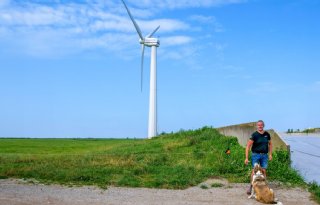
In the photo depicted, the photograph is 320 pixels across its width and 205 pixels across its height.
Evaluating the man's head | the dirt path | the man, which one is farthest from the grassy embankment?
the man's head

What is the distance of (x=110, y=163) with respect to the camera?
21.0 m

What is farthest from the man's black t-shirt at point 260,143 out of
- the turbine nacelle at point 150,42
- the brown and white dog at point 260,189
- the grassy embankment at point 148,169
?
the turbine nacelle at point 150,42

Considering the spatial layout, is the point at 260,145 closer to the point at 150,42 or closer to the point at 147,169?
the point at 147,169

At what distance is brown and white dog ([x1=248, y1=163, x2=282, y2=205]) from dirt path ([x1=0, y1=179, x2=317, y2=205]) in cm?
33

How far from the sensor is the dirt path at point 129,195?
14047mm

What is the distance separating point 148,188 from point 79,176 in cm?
283

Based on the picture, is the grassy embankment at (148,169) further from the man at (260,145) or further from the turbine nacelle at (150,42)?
the turbine nacelle at (150,42)

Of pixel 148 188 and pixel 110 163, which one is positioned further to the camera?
pixel 110 163

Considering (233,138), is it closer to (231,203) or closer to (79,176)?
(79,176)

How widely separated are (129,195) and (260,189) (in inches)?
148

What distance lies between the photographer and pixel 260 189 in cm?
1398

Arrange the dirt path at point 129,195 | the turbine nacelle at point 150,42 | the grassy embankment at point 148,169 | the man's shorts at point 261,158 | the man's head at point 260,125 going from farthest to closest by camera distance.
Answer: the turbine nacelle at point 150,42 < the grassy embankment at point 148,169 < the man's shorts at point 261,158 < the man's head at point 260,125 < the dirt path at point 129,195

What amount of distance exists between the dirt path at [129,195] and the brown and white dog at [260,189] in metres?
0.33

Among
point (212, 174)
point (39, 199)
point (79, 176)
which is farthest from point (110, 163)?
point (39, 199)
